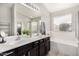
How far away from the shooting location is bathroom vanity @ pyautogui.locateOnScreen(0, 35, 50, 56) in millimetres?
1000

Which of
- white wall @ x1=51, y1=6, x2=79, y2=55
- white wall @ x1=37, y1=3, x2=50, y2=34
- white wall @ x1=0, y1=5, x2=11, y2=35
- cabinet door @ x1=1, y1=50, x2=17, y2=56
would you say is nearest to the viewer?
cabinet door @ x1=1, y1=50, x2=17, y2=56

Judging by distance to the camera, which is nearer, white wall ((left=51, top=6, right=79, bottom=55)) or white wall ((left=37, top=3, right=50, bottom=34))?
white wall ((left=51, top=6, right=79, bottom=55))

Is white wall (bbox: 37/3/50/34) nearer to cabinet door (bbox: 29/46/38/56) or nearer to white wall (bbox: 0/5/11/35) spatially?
cabinet door (bbox: 29/46/38/56)

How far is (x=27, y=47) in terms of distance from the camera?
130 cm

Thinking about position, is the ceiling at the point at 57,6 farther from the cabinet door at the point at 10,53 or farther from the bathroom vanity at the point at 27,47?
the cabinet door at the point at 10,53

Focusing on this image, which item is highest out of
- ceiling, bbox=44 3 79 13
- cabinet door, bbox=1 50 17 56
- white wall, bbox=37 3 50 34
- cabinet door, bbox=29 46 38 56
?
ceiling, bbox=44 3 79 13

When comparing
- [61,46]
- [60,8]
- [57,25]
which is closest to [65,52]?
[61,46]

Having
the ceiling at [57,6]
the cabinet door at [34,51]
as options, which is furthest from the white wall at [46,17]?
the cabinet door at [34,51]

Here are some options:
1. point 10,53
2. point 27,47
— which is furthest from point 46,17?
point 10,53

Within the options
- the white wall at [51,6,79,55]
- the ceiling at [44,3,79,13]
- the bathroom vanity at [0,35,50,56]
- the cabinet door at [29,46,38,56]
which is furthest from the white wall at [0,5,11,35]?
the white wall at [51,6,79,55]

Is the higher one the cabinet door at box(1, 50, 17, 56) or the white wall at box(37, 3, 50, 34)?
the white wall at box(37, 3, 50, 34)

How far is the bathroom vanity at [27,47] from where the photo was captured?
100 centimetres

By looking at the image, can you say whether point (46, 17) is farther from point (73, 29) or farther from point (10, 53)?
point (10, 53)

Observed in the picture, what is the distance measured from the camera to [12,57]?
1075mm
